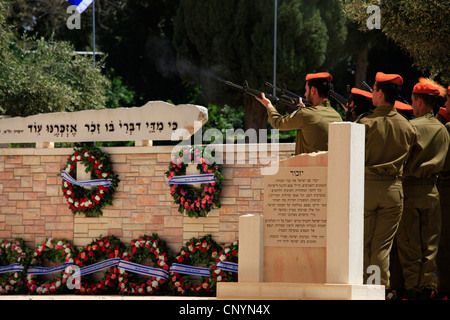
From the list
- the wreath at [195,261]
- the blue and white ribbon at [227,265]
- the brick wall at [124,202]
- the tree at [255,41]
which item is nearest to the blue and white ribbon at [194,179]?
the brick wall at [124,202]

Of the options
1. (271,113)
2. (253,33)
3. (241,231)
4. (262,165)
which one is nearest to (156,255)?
(262,165)

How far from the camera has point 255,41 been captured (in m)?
19.4

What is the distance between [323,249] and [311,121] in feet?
6.02

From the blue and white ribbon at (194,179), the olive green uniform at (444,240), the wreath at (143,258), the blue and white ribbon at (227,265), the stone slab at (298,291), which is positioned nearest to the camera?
the stone slab at (298,291)

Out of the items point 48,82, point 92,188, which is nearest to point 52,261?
point 92,188

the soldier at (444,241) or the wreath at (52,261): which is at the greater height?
the soldier at (444,241)

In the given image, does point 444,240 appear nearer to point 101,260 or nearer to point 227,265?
point 227,265

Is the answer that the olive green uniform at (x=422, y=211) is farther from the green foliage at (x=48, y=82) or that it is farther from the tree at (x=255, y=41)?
the tree at (x=255, y=41)

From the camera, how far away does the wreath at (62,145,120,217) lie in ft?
38.7

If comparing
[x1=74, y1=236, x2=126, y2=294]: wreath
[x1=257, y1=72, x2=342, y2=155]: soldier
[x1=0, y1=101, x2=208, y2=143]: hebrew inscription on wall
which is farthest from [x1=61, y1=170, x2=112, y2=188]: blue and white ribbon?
[x1=257, y1=72, x2=342, y2=155]: soldier

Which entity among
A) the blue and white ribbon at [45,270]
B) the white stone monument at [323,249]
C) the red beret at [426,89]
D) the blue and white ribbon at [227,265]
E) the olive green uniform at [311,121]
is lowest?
the blue and white ribbon at [45,270]

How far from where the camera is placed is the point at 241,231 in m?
7.10

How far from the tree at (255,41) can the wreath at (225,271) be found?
875 cm

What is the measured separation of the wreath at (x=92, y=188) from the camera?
1180 centimetres
